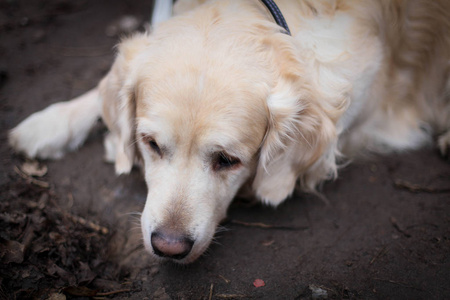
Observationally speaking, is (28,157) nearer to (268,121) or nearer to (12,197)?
(12,197)

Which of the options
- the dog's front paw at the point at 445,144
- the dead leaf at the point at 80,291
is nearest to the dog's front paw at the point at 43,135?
the dead leaf at the point at 80,291

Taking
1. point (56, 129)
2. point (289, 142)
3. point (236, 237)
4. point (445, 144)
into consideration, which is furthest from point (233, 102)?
point (445, 144)

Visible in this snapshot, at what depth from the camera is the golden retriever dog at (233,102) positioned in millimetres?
2010

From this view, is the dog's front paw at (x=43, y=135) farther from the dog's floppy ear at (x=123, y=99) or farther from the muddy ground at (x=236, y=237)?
the dog's floppy ear at (x=123, y=99)

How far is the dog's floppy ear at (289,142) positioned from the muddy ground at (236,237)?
37cm

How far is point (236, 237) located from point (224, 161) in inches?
25.0

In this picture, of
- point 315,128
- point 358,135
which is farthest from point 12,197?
point 358,135

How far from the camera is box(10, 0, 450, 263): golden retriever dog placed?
2010 millimetres

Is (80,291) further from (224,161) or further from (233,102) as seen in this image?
(233,102)

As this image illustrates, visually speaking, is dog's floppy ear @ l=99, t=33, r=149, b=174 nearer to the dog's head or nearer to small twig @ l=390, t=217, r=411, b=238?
the dog's head

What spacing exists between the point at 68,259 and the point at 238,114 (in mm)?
1322

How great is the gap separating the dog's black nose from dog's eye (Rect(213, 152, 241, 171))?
45cm

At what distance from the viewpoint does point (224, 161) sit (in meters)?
2.16

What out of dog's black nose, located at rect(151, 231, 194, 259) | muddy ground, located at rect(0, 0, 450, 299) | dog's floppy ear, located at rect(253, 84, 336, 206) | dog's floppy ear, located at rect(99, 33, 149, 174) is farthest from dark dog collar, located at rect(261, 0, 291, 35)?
dog's black nose, located at rect(151, 231, 194, 259)
